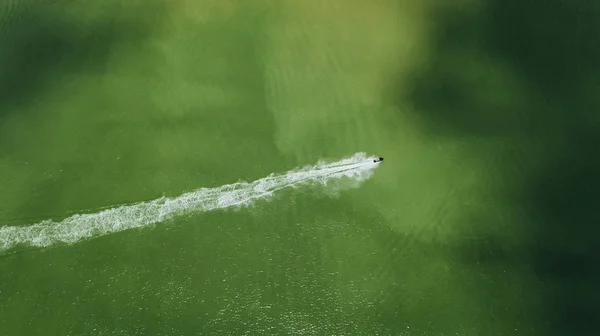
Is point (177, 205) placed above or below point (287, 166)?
below

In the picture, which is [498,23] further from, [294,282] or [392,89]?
[294,282]

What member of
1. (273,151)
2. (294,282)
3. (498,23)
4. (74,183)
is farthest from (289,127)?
(498,23)

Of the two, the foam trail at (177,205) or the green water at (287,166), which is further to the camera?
the foam trail at (177,205)

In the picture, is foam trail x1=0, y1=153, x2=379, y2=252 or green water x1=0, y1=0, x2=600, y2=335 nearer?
green water x1=0, y1=0, x2=600, y2=335

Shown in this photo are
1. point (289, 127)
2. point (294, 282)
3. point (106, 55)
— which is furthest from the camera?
point (106, 55)
